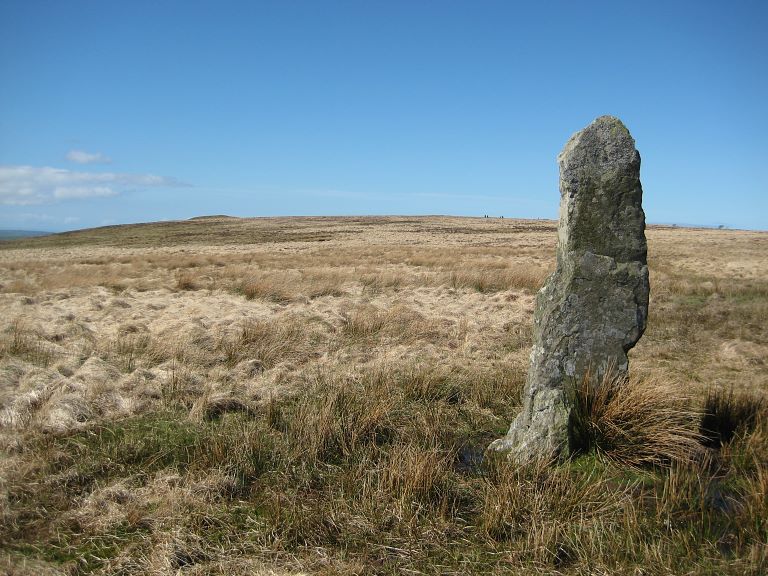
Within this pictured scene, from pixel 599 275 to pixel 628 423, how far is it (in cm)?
131

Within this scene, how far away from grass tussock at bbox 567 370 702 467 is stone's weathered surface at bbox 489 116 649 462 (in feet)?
0.64

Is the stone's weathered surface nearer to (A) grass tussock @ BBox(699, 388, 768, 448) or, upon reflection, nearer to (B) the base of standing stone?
(B) the base of standing stone

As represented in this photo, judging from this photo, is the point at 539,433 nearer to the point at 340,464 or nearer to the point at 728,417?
the point at 340,464

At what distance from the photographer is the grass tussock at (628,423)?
14.0ft

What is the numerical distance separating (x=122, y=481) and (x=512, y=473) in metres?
2.98

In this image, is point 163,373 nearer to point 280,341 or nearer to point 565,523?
point 280,341

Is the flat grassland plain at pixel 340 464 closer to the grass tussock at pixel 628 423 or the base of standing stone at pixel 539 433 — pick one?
the grass tussock at pixel 628 423

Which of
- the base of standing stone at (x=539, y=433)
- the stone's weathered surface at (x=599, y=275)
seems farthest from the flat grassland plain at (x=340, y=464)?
the stone's weathered surface at (x=599, y=275)

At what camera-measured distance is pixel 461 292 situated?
14352 mm

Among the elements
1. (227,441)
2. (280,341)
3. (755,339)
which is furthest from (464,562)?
(755,339)

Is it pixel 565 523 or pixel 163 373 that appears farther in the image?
pixel 163 373

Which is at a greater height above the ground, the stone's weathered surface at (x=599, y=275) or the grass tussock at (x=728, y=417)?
the stone's weathered surface at (x=599, y=275)

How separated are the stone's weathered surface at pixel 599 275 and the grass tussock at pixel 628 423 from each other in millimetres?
194

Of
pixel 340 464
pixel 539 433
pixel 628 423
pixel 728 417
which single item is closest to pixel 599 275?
pixel 628 423
